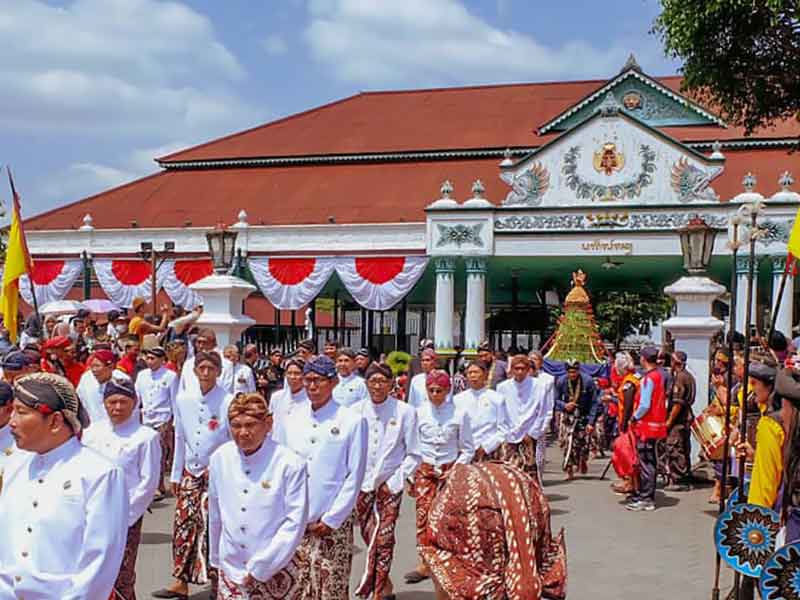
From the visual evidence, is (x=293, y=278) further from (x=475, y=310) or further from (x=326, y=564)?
(x=326, y=564)

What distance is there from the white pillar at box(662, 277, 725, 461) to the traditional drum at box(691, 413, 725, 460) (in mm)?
2289

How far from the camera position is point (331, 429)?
5836 millimetres

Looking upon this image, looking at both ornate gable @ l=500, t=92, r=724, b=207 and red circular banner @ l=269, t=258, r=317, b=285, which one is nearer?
ornate gable @ l=500, t=92, r=724, b=207

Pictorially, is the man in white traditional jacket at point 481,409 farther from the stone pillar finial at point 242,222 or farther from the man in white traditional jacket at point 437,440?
the stone pillar finial at point 242,222

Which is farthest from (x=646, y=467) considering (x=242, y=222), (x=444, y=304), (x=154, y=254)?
(x=242, y=222)

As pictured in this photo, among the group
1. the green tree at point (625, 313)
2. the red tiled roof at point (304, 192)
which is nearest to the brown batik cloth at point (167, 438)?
the red tiled roof at point (304, 192)

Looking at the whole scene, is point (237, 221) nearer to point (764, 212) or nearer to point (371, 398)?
point (764, 212)

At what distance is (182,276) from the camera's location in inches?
894

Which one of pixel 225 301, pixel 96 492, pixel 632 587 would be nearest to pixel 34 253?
pixel 225 301

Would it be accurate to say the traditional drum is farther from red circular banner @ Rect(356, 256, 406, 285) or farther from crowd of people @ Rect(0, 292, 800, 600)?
red circular banner @ Rect(356, 256, 406, 285)

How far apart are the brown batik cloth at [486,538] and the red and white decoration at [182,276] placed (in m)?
19.8

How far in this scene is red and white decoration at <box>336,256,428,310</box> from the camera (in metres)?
21.4

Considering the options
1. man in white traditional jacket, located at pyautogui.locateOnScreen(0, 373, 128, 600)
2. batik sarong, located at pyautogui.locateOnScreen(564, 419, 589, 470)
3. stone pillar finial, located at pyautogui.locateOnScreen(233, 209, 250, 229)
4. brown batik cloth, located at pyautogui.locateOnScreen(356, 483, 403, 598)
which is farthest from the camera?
stone pillar finial, located at pyautogui.locateOnScreen(233, 209, 250, 229)

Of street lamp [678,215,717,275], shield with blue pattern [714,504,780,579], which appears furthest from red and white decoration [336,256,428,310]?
shield with blue pattern [714,504,780,579]
